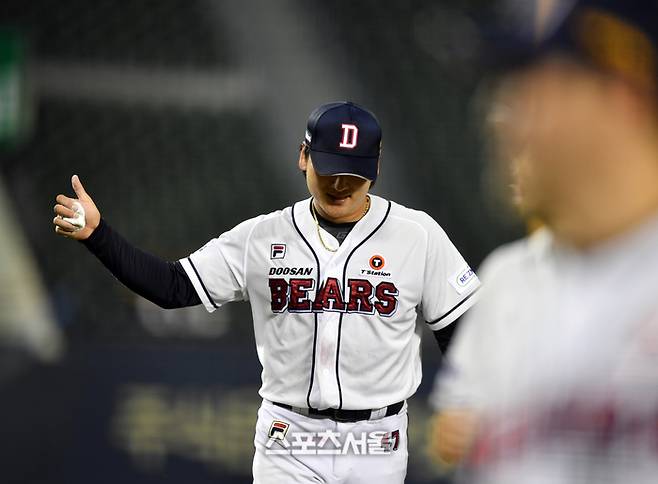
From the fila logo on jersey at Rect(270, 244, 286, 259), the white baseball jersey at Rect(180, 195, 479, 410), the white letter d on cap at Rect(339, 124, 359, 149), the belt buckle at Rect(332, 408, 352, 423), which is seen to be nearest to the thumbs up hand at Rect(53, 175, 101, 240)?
the white baseball jersey at Rect(180, 195, 479, 410)

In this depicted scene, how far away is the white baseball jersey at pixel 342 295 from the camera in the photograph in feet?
10.4

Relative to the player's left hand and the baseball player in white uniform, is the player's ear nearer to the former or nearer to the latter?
the baseball player in white uniform

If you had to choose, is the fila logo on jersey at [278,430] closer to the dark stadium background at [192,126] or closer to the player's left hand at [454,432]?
the player's left hand at [454,432]

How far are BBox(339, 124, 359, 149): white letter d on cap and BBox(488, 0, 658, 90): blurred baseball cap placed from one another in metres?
2.05

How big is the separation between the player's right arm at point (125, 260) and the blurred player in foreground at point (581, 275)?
6.75 feet

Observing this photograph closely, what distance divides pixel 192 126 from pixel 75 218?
375cm

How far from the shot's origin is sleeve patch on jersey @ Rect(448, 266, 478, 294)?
3266 mm

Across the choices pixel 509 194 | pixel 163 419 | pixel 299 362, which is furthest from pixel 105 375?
pixel 509 194

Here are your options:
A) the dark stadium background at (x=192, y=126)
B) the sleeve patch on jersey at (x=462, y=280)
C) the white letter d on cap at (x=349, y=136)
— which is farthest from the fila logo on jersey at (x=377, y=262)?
the dark stadium background at (x=192, y=126)

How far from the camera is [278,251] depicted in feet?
10.7

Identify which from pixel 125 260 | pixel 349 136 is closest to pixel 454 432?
pixel 349 136

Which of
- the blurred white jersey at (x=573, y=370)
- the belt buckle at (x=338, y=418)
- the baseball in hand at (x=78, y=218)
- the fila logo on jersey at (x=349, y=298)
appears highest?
the baseball in hand at (x=78, y=218)

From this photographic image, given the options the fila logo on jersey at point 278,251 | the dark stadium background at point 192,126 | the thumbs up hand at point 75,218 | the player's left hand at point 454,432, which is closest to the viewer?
the player's left hand at point 454,432

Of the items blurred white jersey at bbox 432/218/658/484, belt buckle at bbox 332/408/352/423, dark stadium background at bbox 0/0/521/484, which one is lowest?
belt buckle at bbox 332/408/352/423
